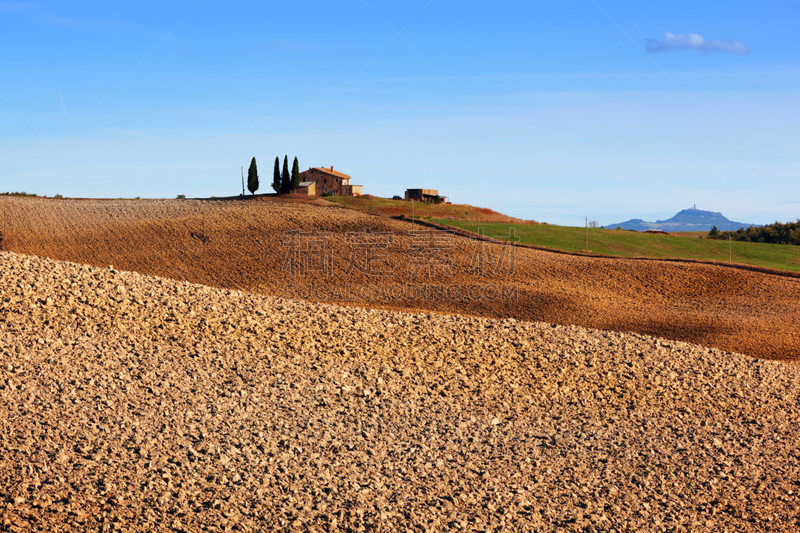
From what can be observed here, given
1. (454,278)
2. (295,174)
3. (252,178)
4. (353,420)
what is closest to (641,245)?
(454,278)

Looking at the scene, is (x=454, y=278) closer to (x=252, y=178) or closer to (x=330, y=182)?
(x=252, y=178)

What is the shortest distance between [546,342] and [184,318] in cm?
908

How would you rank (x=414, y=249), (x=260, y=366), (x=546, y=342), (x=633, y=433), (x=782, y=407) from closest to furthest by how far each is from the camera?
1. (x=633, y=433)
2. (x=260, y=366)
3. (x=782, y=407)
4. (x=546, y=342)
5. (x=414, y=249)

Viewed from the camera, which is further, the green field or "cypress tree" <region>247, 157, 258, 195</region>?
"cypress tree" <region>247, 157, 258, 195</region>

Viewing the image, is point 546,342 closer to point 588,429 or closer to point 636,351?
point 636,351

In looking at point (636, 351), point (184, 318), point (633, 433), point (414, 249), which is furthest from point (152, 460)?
point (414, 249)

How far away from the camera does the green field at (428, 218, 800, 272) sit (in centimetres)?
3644

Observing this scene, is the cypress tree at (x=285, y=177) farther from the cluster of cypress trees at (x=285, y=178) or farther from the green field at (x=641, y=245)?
the green field at (x=641, y=245)

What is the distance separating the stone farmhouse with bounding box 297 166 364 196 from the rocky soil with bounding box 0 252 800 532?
2216 inches

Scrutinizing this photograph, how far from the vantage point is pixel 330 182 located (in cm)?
7388

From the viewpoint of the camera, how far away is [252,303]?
1588cm

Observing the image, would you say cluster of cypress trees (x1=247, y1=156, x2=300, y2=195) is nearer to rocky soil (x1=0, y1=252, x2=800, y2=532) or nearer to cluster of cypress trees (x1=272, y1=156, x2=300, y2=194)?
cluster of cypress trees (x1=272, y1=156, x2=300, y2=194)

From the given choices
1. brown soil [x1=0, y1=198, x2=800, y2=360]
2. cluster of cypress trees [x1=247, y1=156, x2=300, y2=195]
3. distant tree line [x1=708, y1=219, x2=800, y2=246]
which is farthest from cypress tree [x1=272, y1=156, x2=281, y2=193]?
distant tree line [x1=708, y1=219, x2=800, y2=246]

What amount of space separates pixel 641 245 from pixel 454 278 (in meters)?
17.0
